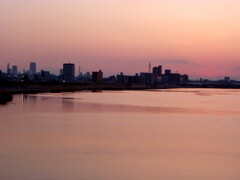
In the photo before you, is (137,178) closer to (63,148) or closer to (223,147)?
(63,148)

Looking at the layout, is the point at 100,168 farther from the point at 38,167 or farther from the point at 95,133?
the point at 95,133

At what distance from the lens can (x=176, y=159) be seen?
435 inches

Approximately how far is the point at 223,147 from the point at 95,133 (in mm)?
4950

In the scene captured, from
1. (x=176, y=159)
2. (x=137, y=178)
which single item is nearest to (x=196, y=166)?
(x=176, y=159)

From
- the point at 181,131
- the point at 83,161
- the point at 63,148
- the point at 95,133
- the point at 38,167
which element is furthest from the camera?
the point at 181,131

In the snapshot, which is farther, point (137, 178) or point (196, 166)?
point (196, 166)

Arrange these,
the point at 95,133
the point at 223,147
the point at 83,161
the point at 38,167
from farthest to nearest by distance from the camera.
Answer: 1. the point at 95,133
2. the point at 223,147
3. the point at 83,161
4. the point at 38,167

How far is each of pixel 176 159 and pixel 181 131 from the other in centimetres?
589

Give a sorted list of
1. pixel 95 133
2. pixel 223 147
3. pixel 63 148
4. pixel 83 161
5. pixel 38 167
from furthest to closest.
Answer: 1. pixel 95 133
2. pixel 223 147
3. pixel 63 148
4. pixel 83 161
5. pixel 38 167

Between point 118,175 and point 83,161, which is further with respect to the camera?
point 83,161

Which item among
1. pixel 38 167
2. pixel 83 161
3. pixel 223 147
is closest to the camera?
pixel 38 167

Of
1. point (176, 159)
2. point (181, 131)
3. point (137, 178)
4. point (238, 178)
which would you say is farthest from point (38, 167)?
point (181, 131)

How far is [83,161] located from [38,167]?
1243 millimetres

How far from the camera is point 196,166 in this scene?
1029cm
